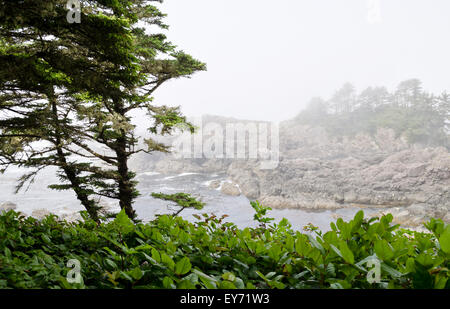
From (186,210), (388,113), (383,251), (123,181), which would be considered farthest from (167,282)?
(388,113)

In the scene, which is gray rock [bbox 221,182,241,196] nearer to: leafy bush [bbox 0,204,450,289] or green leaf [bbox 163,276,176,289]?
leafy bush [bbox 0,204,450,289]

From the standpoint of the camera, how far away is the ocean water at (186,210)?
2150 cm

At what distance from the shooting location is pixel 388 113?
151ft

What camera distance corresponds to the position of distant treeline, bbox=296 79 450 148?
127ft

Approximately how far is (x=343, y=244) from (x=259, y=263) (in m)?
0.50

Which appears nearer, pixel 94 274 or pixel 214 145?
pixel 94 274

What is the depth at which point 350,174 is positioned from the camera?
106 feet

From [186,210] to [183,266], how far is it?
22824 mm

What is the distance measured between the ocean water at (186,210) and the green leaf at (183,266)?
17.1 meters

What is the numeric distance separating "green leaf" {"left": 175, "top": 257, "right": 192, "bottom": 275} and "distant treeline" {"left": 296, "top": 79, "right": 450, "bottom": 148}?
4871 cm

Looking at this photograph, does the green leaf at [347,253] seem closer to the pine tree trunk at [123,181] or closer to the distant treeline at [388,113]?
the pine tree trunk at [123,181]
